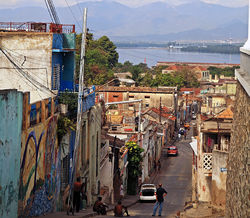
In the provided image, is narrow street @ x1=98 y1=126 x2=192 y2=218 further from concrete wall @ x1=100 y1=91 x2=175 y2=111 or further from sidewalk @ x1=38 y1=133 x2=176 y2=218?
concrete wall @ x1=100 y1=91 x2=175 y2=111

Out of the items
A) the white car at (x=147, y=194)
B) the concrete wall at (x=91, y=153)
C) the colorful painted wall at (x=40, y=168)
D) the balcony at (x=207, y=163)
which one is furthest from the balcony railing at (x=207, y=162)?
the white car at (x=147, y=194)

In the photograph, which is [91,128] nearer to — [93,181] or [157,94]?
[93,181]

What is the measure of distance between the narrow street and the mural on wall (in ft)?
22.0

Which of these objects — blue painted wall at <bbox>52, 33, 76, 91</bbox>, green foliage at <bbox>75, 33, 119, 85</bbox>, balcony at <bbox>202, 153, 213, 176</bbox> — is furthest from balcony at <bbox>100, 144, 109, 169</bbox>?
green foliage at <bbox>75, 33, 119, 85</bbox>

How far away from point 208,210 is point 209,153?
2966 mm

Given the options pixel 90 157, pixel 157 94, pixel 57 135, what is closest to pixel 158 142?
pixel 157 94

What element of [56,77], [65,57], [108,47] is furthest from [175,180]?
[108,47]

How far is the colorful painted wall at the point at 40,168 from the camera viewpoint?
15.9 meters

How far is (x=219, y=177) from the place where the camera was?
78.5 ft

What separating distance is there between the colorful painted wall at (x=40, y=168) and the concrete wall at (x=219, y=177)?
6.14 meters

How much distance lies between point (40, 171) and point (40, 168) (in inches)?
3.4

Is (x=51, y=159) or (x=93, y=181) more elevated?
(x=51, y=159)

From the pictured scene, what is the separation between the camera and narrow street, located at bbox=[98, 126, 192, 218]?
33.1m

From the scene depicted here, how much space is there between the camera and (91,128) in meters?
27.1
